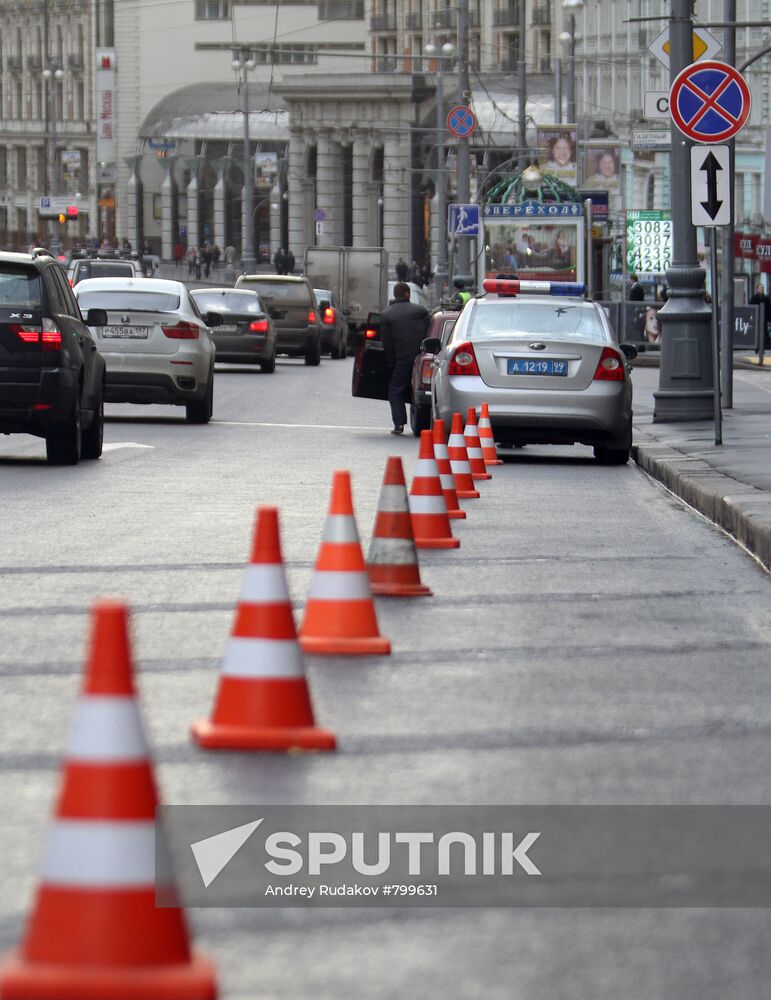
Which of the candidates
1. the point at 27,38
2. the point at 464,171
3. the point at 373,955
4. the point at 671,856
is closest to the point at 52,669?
the point at 671,856

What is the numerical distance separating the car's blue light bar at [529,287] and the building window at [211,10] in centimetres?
10803

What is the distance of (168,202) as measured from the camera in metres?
123

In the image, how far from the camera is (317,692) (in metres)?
7.28

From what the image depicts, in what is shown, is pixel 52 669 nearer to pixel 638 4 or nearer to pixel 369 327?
pixel 369 327

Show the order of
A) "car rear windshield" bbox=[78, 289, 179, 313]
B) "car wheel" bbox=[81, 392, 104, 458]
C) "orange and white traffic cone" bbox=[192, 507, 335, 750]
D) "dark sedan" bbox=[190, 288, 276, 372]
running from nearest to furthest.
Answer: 1. "orange and white traffic cone" bbox=[192, 507, 335, 750]
2. "car wheel" bbox=[81, 392, 104, 458]
3. "car rear windshield" bbox=[78, 289, 179, 313]
4. "dark sedan" bbox=[190, 288, 276, 372]

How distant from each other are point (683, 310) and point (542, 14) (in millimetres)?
91000

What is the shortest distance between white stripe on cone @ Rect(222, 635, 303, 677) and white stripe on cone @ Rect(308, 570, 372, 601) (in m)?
1.77

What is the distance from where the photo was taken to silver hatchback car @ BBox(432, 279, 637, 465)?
64.2 ft

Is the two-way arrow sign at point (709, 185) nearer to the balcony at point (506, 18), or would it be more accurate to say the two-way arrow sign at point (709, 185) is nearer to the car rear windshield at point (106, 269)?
the car rear windshield at point (106, 269)

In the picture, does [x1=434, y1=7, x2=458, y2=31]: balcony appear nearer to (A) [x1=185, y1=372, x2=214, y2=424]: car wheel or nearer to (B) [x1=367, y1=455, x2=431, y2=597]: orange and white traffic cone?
(A) [x1=185, y1=372, x2=214, y2=424]: car wheel

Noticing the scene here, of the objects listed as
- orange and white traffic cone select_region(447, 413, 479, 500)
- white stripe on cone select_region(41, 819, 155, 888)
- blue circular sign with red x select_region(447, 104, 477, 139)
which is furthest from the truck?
white stripe on cone select_region(41, 819, 155, 888)

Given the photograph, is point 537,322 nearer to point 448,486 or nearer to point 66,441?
point 66,441

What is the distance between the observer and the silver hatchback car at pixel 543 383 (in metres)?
19.6

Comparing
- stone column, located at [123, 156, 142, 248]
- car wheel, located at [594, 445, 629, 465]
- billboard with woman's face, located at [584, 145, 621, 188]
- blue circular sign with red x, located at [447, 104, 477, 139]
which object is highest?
stone column, located at [123, 156, 142, 248]
